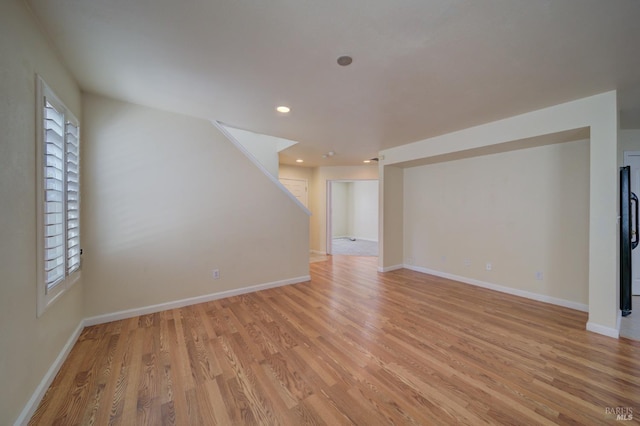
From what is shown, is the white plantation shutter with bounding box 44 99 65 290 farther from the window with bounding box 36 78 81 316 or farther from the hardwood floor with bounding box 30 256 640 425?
the hardwood floor with bounding box 30 256 640 425

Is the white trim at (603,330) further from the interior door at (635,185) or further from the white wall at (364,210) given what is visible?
the white wall at (364,210)

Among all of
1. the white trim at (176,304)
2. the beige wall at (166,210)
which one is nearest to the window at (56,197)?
the beige wall at (166,210)

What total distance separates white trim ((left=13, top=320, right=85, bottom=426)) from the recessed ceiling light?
3108mm

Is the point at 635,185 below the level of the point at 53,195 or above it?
above

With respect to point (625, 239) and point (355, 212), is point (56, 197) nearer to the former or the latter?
point (625, 239)

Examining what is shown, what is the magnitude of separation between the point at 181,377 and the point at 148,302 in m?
1.52

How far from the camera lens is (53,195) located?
191 cm

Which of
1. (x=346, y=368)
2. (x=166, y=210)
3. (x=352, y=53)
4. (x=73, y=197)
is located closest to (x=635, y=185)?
(x=352, y=53)

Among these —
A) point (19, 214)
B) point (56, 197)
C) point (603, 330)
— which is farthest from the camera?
point (603, 330)

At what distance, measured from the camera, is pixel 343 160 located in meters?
5.95

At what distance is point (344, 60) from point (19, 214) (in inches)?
94.6

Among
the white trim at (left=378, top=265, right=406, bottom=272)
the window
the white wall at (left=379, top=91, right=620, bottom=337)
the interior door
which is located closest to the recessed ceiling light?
the window

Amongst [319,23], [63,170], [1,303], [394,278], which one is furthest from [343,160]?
[1,303]

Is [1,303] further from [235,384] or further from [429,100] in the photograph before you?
[429,100]
